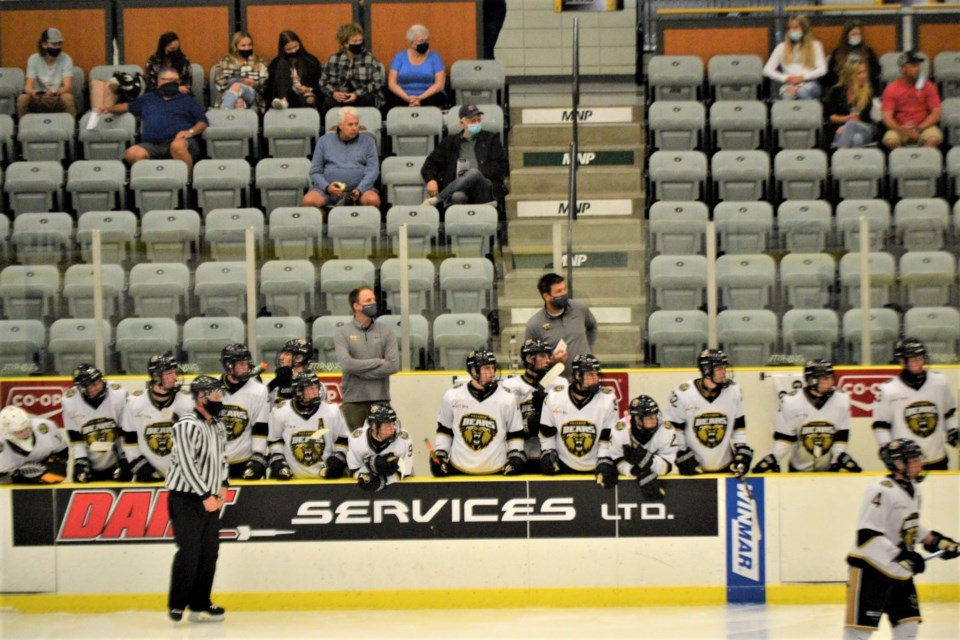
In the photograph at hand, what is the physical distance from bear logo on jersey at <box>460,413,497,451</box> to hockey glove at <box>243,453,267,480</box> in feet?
4.04

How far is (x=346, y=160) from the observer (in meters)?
11.3

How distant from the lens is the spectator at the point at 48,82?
12.4 metres

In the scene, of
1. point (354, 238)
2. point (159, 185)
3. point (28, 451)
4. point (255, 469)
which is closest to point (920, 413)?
point (354, 238)

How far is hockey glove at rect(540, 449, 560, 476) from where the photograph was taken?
27.5 ft

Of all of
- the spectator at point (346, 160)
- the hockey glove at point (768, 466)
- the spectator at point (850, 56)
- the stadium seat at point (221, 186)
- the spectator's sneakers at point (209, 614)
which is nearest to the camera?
the spectator's sneakers at point (209, 614)

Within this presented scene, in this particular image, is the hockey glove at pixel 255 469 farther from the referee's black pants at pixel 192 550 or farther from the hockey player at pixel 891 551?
the hockey player at pixel 891 551

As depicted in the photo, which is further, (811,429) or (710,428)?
(811,429)

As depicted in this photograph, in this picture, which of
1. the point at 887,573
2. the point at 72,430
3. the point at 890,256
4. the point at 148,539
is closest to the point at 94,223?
the point at 72,430

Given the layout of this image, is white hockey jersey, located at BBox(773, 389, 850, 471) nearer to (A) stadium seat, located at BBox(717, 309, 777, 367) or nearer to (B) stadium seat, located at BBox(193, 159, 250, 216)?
(A) stadium seat, located at BBox(717, 309, 777, 367)

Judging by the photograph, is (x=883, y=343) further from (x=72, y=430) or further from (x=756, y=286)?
(x=72, y=430)

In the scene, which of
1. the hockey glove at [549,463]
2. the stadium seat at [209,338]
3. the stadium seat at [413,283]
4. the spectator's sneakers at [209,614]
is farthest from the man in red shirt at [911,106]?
the spectator's sneakers at [209,614]

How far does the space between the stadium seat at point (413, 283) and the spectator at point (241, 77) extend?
302 centimetres

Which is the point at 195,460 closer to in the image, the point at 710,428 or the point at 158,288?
the point at 158,288

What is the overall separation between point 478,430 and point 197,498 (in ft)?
5.80
